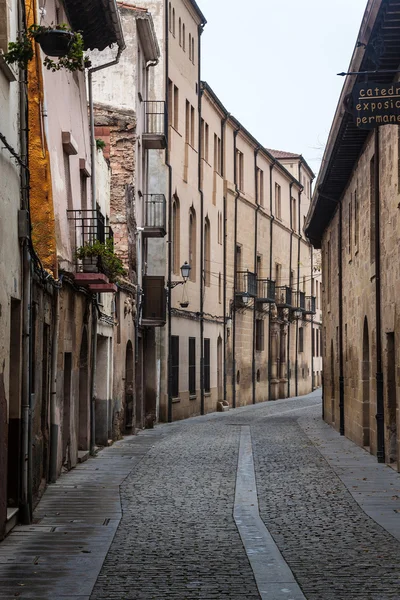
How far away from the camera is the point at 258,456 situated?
18375 millimetres

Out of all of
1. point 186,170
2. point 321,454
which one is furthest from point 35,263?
point 186,170

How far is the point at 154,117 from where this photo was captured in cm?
2983

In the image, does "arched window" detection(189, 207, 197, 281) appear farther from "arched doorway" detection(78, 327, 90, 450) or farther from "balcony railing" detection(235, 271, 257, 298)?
"arched doorway" detection(78, 327, 90, 450)

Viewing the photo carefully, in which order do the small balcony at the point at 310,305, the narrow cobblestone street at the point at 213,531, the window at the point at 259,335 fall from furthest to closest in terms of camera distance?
the small balcony at the point at 310,305 → the window at the point at 259,335 → the narrow cobblestone street at the point at 213,531

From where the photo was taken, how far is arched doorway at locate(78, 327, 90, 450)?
60.7ft

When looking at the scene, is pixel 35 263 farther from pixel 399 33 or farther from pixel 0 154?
pixel 399 33

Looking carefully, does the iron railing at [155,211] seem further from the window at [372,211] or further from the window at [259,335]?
the window at [259,335]

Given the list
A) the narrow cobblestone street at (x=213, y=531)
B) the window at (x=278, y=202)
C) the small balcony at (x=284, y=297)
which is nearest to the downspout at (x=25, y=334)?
the narrow cobblestone street at (x=213, y=531)

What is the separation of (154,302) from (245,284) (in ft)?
52.7

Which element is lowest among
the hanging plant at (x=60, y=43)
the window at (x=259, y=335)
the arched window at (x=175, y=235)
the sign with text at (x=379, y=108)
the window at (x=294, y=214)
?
the window at (x=259, y=335)

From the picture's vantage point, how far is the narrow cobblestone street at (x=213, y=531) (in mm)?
7441

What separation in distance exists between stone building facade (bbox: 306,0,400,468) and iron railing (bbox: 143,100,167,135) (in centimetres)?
480

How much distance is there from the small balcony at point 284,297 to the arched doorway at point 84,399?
32.0m

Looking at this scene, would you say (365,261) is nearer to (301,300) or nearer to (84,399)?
(84,399)
